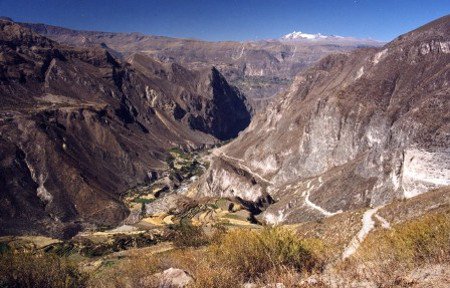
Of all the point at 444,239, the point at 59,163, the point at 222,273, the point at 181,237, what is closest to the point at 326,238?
the point at 181,237

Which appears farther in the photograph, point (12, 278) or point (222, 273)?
point (12, 278)

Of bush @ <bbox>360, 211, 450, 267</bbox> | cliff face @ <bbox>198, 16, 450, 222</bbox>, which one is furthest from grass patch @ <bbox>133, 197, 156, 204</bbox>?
bush @ <bbox>360, 211, 450, 267</bbox>

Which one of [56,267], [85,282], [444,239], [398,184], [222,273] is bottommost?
[398,184]

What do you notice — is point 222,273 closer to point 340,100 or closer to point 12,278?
point 12,278

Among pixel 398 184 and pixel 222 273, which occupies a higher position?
pixel 222 273

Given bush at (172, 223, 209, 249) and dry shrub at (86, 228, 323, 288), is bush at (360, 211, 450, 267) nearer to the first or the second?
dry shrub at (86, 228, 323, 288)

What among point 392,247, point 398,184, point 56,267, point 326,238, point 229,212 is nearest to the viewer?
point 392,247
